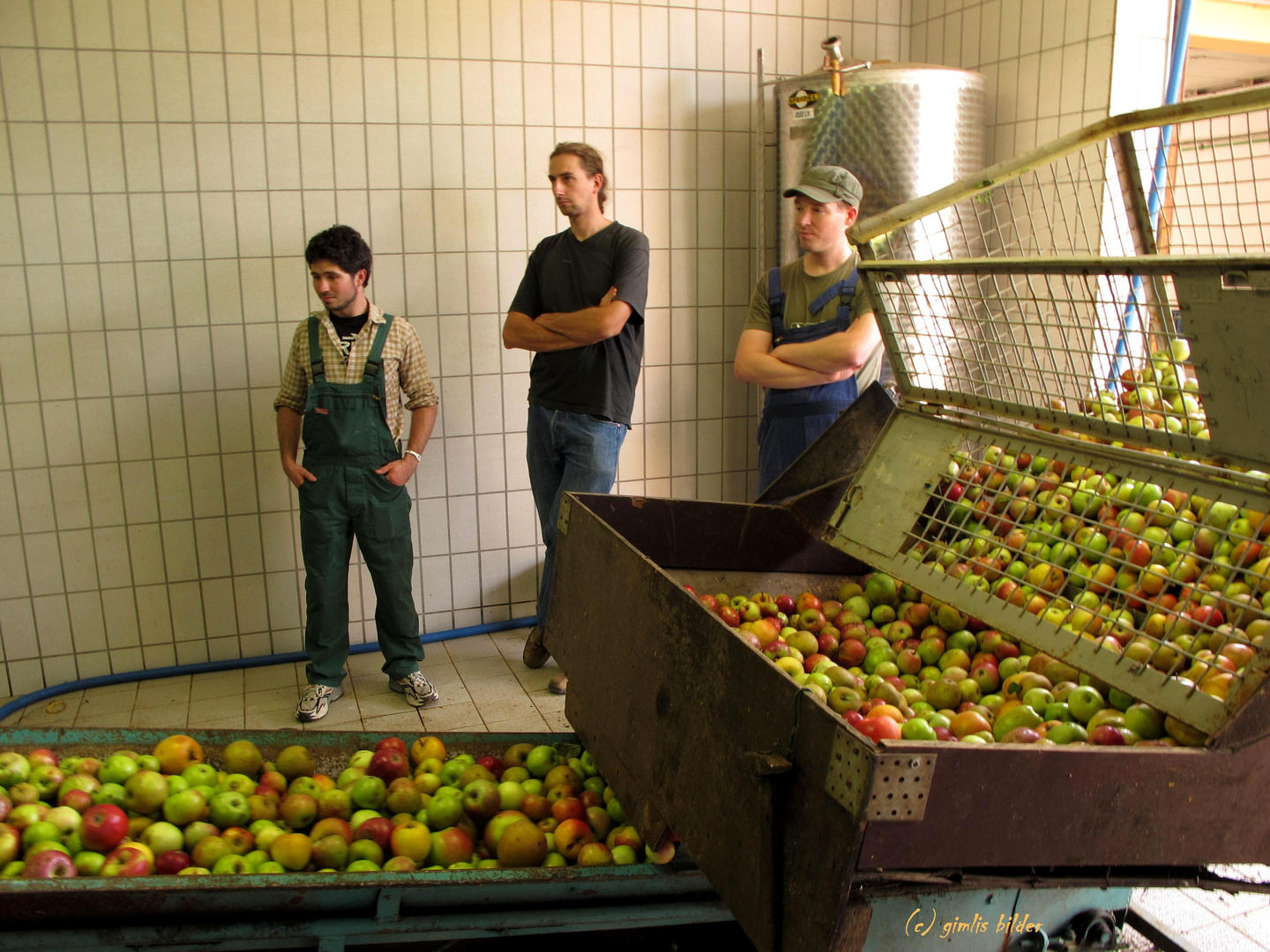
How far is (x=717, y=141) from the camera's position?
4.22 metres

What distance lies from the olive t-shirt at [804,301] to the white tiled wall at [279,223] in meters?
1.10

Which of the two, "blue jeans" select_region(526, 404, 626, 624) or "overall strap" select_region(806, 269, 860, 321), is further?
"blue jeans" select_region(526, 404, 626, 624)

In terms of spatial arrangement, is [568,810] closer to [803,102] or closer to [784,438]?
[784,438]

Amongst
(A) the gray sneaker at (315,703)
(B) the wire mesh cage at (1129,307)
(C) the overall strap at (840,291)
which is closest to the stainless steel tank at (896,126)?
(C) the overall strap at (840,291)

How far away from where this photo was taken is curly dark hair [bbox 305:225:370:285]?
3180mm

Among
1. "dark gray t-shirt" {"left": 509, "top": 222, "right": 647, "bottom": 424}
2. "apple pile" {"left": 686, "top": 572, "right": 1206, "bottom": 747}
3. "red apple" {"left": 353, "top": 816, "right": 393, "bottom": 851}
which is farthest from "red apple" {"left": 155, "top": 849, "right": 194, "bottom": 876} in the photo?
"dark gray t-shirt" {"left": 509, "top": 222, "right": 647, "bottom": 424}

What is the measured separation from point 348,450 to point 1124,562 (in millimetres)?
2472

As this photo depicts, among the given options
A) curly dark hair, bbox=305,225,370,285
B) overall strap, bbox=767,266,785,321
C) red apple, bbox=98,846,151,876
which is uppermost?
curly dark hair, bbox=305,225,370,285

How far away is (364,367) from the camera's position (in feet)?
11.0

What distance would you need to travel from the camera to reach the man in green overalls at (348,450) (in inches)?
131

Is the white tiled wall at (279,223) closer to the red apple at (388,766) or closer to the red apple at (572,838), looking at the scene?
the red apple at (388,766)

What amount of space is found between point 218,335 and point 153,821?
83.6 inches

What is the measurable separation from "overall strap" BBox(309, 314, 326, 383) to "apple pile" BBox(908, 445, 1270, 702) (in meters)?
2.06

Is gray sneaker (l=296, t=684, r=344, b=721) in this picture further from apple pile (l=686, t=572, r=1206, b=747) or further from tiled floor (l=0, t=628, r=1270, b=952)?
apple pile (l=686, t=572, r=1206, b=747)
